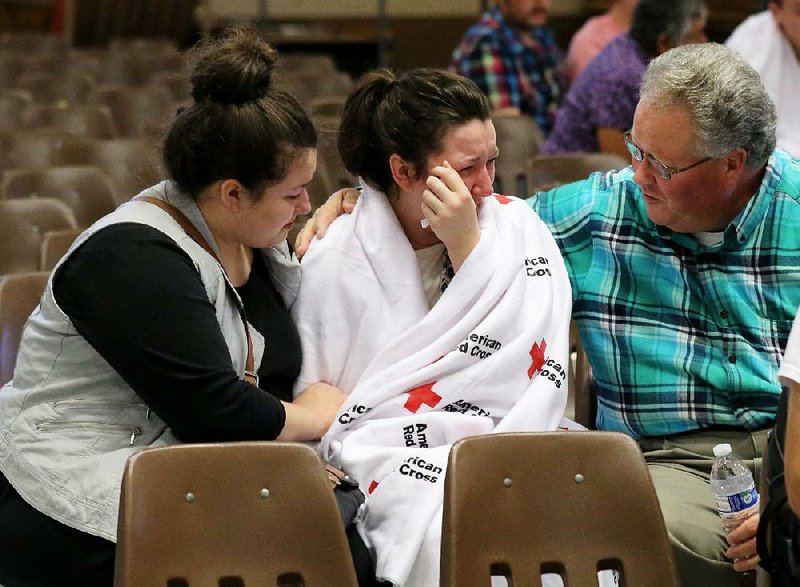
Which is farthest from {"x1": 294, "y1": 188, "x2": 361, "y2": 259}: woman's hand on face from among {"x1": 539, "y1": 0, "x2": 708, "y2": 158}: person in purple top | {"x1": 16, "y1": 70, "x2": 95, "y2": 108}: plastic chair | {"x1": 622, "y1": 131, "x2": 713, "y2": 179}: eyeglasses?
{"x1": 16, "y1": 70, "x2": 95, "y2": 108}: plastic chair

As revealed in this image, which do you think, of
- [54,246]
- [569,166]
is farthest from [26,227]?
[569,166]

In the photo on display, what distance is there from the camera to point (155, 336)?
199cm

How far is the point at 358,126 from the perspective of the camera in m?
2.43

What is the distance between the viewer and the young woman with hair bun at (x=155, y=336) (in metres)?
2.01

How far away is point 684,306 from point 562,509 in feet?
2.18

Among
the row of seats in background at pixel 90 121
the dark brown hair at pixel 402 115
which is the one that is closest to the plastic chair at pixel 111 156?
the row of seats in background at pixel 90 121

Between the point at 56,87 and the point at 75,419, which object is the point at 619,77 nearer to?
the point at 75,419

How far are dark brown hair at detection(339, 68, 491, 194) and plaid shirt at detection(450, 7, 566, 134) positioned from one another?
3.55 meters

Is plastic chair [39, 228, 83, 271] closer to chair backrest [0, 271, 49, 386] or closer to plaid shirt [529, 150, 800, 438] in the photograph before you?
chair backrest [0, 271, 49, 386]

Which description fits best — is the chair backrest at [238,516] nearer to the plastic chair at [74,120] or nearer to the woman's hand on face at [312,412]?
the woman's hand on face at [312,412]

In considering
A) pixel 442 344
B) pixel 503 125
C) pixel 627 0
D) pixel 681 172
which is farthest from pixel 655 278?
pixel 627 0

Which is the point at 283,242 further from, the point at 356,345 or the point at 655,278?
the point at 655,278

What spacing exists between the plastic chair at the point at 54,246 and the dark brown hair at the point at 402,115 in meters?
1.27

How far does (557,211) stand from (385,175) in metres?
0.40
